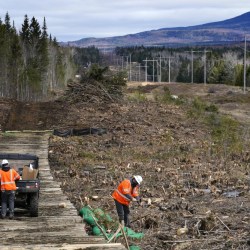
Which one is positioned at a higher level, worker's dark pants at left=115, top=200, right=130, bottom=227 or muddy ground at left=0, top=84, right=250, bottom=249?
worker's dark pants at left=115, top=200, right=130, bottom=227

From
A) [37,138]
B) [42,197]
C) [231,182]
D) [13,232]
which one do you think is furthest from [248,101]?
[13,232]

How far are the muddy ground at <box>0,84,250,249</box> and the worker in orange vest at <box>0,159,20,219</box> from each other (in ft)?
9.69

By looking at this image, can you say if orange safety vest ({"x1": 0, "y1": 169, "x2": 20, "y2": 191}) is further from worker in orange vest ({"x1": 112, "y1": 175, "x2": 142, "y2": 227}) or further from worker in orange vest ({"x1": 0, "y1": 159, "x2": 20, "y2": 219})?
worker in orange vest ({"x1": 112, "y1": 175, "x2": 142, "y2": 227})

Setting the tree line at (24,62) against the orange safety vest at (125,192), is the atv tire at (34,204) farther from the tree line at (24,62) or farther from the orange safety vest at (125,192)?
the tree line at (24,62)

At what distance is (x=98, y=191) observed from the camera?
2217 cm

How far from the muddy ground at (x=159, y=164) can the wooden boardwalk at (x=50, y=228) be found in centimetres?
97

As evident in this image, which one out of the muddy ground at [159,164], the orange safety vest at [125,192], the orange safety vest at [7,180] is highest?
the orange safety vest at [7,180]

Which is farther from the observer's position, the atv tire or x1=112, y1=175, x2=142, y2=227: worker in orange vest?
the atv tire

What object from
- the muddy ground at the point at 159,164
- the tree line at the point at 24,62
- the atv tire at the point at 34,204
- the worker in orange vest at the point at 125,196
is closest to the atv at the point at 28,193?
the atv tire at the point at 34,204

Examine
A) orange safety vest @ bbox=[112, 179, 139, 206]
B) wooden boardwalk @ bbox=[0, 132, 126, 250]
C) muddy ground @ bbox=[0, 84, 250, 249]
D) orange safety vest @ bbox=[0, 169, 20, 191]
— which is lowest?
muddy ground @ bbox=[0, 84, 250, 249]

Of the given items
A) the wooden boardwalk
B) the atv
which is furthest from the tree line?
the atv

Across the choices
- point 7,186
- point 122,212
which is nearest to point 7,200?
point 7,186

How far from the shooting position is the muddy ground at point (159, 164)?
52.6 ft

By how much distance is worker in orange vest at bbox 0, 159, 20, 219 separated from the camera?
643 inches
